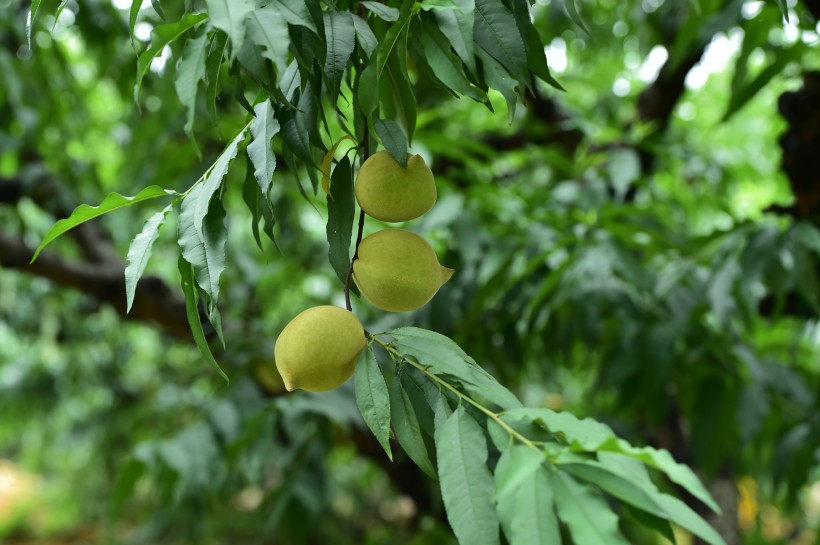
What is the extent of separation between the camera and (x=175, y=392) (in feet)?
6.04

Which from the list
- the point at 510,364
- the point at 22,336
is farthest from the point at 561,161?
the point at 22,336

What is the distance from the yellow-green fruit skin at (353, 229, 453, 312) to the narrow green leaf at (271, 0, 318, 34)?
13 cm

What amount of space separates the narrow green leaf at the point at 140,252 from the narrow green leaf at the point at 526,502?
224 millimetres

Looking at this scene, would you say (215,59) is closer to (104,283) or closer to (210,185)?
(210,185)

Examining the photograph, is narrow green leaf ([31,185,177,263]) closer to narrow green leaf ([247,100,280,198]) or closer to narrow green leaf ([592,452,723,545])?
narrow green leaf ([247,100,280,198])

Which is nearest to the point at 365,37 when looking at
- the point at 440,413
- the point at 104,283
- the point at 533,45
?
the point at 533,45

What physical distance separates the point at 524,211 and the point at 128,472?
0.69m

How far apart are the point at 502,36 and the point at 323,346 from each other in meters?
0.21

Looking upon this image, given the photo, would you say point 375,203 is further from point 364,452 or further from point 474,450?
point 364,452

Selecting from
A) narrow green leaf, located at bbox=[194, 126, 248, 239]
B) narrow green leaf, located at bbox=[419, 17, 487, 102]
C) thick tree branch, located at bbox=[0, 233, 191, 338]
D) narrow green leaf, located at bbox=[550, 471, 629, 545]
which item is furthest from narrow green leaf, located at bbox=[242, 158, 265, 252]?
thick tree branch, located at bbox=[0, 233, 191, 338]

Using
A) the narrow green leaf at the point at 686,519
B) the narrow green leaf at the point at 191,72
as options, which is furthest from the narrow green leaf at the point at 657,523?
the narrow green leaf at the point at 191,72

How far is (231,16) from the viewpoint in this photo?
0.38 m

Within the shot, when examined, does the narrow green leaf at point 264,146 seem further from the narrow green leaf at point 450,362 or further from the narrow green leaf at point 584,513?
the narrow green leaf at point 584,513

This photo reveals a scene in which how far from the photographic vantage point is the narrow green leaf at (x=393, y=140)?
18.2 inches
